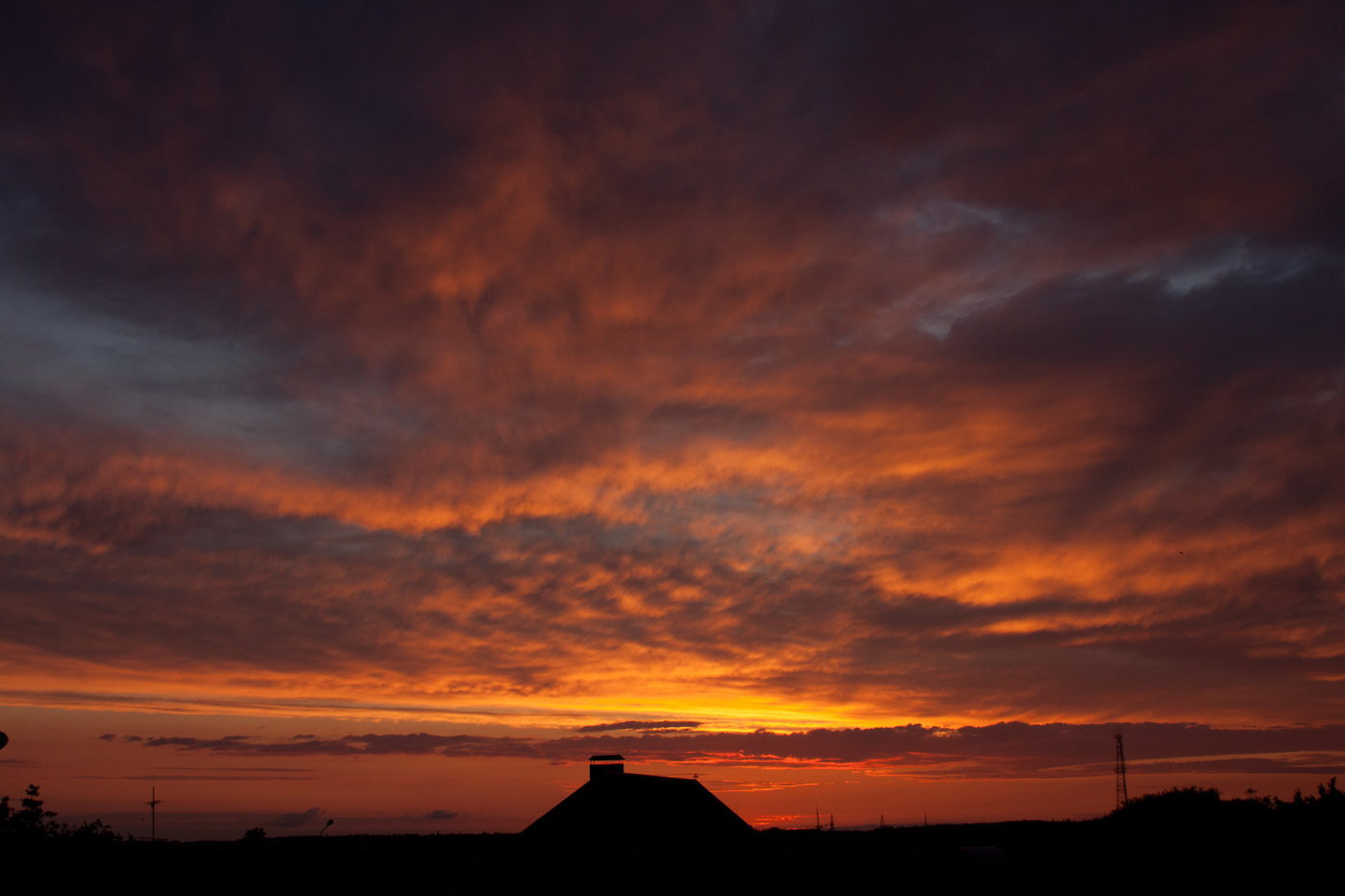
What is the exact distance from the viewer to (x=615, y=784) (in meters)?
40.7

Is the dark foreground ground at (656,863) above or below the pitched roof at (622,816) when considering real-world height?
below

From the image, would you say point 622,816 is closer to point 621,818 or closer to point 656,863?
point 621,818

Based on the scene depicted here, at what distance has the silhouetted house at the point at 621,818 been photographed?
3934 centimetres

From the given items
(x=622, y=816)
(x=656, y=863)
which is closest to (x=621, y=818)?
(x=622, y=816)

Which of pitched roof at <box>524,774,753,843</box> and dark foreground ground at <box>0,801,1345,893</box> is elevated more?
pitched roof at <box>524,774,753,843</box>

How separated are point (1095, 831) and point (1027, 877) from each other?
143ft

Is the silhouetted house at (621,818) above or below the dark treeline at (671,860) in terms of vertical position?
above

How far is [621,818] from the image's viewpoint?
131ft

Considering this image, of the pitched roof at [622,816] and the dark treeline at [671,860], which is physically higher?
the pitched roof at [622,816]

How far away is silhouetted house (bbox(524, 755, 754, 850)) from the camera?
1549 inches

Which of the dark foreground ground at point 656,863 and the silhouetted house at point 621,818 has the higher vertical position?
the silhouetted house at point 621,818

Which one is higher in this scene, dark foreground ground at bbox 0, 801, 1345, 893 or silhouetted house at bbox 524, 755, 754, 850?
silhouetted house at bbox 524, 755, 754, 850

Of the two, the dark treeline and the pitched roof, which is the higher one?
the pitched roof

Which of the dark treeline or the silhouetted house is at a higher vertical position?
the silhouetted house
